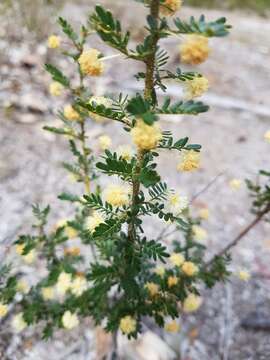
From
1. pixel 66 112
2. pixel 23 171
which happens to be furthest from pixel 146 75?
pixel 23 171

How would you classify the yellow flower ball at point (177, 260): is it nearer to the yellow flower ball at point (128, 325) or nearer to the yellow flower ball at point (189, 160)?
the yellow flower ball at point (128, 325)

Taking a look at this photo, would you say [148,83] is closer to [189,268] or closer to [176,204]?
[176,204]

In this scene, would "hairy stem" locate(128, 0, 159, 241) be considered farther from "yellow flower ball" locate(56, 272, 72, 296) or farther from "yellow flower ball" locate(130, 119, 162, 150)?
"yellow flower ball" locate(56, 272, 72, 296)

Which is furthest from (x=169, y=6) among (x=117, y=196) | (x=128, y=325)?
(x=128, y=325)

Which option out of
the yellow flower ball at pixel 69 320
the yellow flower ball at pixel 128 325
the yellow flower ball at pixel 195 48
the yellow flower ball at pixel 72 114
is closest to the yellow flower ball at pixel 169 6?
the yellow flower ball at pixel 195 48

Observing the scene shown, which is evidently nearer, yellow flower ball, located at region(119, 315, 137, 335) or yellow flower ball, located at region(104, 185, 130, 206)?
yellow flower ball, located at region(104, 185, 130, 206)

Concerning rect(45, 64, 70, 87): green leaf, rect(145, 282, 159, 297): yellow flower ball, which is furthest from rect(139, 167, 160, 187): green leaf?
rect(145, 282, 159, 297): yellow flower ball
